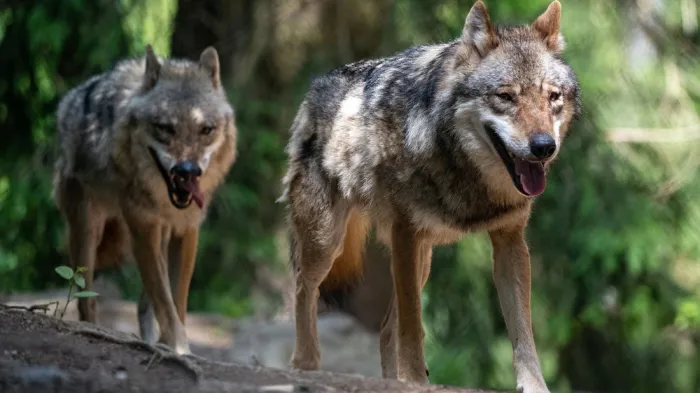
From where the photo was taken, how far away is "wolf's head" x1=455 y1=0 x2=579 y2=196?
185 inches

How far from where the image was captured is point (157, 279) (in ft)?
23.0

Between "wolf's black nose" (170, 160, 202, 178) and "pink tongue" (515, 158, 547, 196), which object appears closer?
"pink tongue" (515, 158, 547, 196)

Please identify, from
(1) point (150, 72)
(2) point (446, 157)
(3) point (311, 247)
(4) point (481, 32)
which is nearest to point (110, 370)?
(2) point (446, 157)

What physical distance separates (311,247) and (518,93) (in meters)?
1.77

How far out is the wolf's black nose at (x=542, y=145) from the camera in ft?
15.0

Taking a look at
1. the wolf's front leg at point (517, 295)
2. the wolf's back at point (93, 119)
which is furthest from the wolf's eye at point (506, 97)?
the wolf's back at point (93, 119)

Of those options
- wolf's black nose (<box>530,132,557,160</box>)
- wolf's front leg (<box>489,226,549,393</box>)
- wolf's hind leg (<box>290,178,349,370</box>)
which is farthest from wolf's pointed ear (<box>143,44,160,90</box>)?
wolf's black nose (<box>530,132,557,160</box>)

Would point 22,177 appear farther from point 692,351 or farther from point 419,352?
point 692,351

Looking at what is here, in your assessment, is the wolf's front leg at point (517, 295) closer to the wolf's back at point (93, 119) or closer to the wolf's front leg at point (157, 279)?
the wolf's front leg at point (157, 279)

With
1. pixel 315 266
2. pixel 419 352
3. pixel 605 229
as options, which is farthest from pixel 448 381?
pixel 419 352

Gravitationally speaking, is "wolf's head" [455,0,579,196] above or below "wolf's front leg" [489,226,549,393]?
above

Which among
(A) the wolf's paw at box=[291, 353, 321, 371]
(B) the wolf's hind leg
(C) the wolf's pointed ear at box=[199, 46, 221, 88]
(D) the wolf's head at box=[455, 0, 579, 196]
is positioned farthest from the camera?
(C) the wolf's pointed ear at box=[199, 46, 221, 88]

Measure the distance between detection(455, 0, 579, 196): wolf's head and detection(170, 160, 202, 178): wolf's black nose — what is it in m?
2.22

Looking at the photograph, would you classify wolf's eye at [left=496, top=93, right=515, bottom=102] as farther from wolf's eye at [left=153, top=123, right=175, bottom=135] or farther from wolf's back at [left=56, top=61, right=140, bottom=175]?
wolf's back at [left=56, top=61, right=140, bottom=175]
